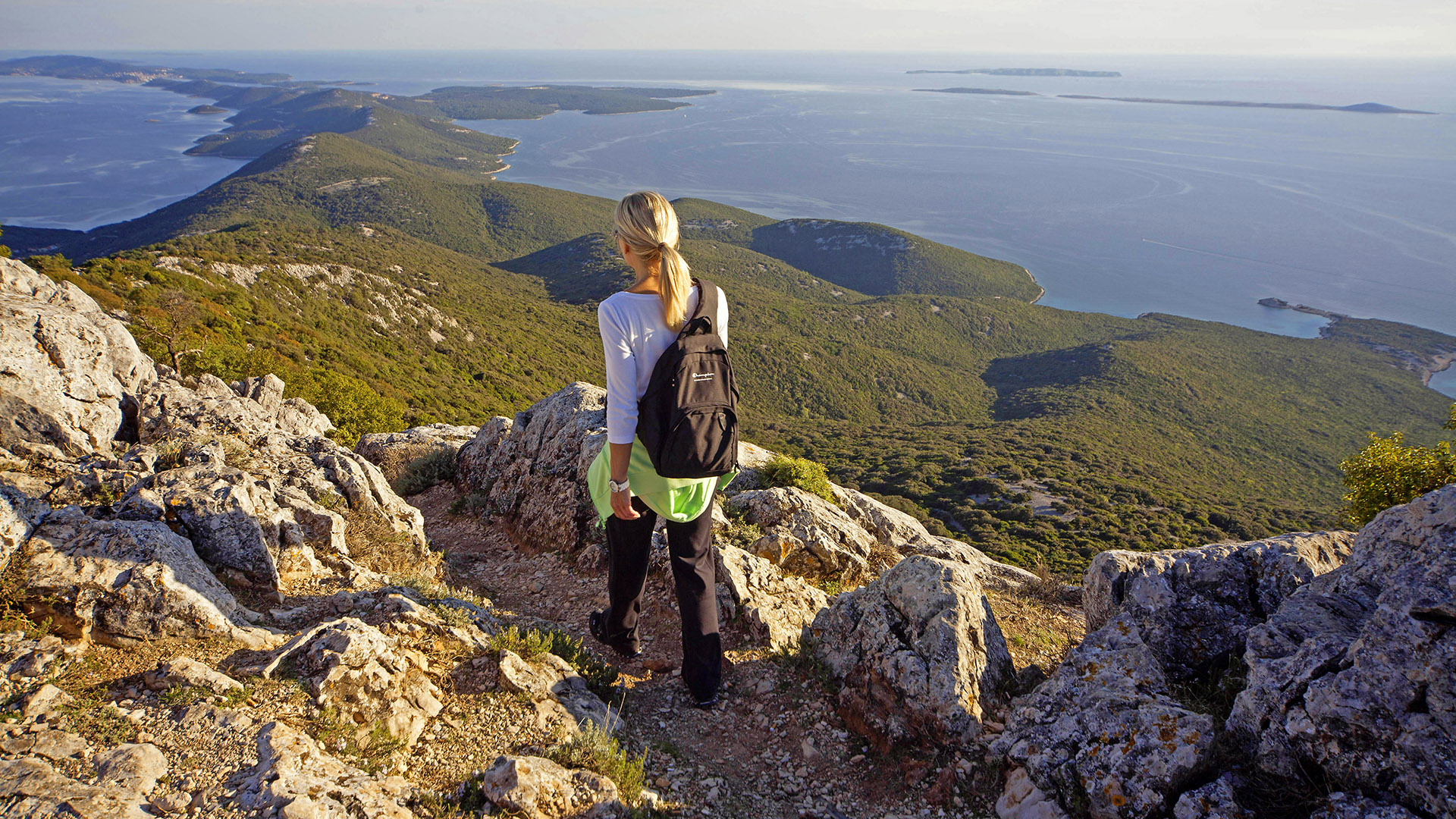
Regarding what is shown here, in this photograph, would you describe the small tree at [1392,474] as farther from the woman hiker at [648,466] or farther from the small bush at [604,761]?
the small bush at [604,761]

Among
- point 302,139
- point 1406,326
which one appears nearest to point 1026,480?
point 1406,326

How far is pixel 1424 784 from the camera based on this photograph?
8.21ft

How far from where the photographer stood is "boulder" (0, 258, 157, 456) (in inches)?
211

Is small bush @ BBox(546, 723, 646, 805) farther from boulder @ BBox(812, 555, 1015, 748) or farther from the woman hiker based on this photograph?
boulder @ BBox(812, 555, 1015, 748)

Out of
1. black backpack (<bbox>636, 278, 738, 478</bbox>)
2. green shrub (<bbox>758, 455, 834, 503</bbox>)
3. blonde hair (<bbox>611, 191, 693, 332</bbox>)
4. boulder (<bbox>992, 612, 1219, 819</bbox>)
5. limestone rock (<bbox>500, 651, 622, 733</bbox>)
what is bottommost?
green shrub (<bbox>758, 455, 834, 503</bbox>)

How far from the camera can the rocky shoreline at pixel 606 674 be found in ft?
8.96

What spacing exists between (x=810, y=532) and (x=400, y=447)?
22.6 ft

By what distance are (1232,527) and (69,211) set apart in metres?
193

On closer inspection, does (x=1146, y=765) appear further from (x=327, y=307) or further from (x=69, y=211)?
(x=69, y=211)

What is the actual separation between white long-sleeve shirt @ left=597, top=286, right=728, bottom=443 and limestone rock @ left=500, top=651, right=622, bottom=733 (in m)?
1.57

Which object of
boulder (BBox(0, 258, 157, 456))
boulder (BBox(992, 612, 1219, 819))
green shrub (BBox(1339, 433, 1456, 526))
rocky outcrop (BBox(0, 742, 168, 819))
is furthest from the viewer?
green shrub (BBox(1339, 433, 1456, 526))

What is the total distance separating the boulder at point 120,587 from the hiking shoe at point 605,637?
1.95 m

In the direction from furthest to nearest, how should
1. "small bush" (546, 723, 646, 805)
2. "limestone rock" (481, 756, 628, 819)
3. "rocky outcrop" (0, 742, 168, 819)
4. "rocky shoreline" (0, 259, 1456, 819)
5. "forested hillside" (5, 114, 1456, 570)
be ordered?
"forested hillside" (5, 114, 1456, 570) < "small bush" (546, 723, 646, 805) < "limestone rock" (481, 756, 628, 819) < "rocky shoreline" (0, 259, 1456, 819) < "rocky outcrop" (0, 742, 168, 819)

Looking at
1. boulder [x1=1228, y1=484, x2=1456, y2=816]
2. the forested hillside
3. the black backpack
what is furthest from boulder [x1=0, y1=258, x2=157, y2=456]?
the forested hillside
